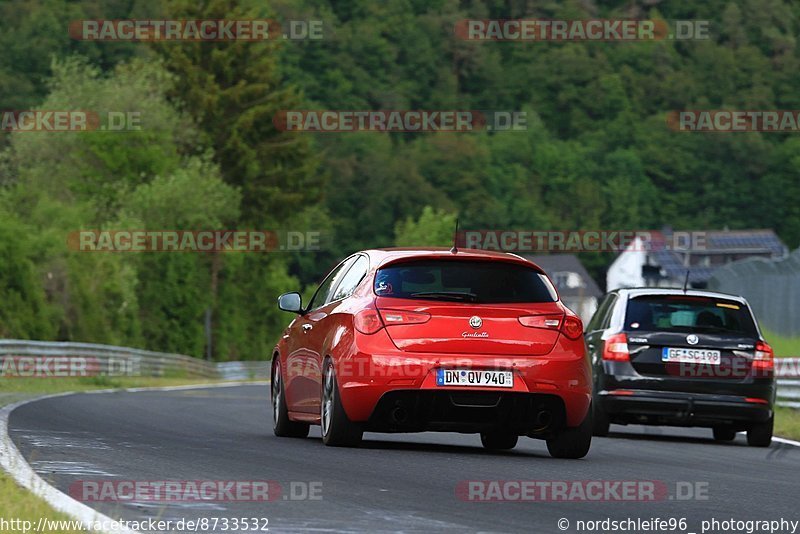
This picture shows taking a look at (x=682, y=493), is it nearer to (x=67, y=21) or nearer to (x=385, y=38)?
(x=67, y=21)

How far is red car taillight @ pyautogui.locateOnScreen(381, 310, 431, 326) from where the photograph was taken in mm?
12938

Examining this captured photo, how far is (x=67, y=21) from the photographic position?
139m

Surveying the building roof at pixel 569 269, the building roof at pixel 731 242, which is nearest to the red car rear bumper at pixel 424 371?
the building roof at pixel 731 242

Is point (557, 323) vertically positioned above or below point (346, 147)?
below

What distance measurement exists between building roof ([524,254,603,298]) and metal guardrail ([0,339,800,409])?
126 metres

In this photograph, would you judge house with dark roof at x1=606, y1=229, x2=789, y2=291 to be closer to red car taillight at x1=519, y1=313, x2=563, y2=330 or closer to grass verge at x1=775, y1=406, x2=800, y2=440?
Answer: grass verge at x1=775, y1=406, x2=800, y2=440

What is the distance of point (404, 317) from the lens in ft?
42.5

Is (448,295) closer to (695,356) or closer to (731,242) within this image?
(695,356)

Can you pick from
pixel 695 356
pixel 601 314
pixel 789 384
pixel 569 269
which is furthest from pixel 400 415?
pixel 569 269

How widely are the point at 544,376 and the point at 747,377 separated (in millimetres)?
5003

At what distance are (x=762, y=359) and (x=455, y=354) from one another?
5548 millimetres

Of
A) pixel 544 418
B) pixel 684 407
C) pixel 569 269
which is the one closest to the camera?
pixel 544 418

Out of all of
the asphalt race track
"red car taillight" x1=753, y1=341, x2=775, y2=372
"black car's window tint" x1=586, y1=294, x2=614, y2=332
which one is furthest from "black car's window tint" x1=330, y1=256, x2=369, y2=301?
"black car's window tint" x1=586, y1=294, x2=614, y2=332

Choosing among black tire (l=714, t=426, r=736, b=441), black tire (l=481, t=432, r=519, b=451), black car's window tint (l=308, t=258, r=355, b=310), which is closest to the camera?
black car's window tint (l=308, t=258, r=355, b=310)
